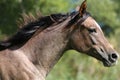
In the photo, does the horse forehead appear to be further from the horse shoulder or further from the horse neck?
the horse shoulder

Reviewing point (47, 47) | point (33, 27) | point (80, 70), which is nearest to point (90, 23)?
point (47, 47)

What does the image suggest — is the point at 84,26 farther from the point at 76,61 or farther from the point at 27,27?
the point at 76,61

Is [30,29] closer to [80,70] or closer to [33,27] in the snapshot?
[33,27]

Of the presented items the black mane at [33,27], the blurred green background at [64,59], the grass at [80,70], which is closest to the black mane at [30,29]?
the black mane at [33,27]

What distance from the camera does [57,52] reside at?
8469mm

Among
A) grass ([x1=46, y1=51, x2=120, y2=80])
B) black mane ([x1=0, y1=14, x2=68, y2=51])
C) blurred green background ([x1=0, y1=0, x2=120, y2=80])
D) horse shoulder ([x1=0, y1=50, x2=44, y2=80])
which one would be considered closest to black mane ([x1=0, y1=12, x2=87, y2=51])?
black mane ([x1=0, y1=14, x2=68, y2=51])

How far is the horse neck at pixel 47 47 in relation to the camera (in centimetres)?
829

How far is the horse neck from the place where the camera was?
8289 millimetres

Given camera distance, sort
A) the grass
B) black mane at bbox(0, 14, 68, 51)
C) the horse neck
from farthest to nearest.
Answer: the grass, black mane at bbox(0, 14, 68, 51), the horse neck

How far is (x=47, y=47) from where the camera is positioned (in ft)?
27.6

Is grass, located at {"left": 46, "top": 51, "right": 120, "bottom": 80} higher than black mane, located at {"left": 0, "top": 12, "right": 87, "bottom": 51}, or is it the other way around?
black mane, located at {"left": 0, "top": 12, "right": 87, "bottom": 51}

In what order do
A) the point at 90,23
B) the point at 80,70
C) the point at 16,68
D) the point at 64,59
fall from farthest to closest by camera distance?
the point at 64,59, the point at 80,70, the point at 90,23, the point at 16,68

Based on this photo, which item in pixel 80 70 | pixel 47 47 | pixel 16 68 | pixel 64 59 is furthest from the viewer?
pixel 64 59

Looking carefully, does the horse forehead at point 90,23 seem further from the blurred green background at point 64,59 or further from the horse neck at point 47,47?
the blurred green background at point 64,59
